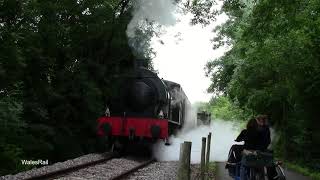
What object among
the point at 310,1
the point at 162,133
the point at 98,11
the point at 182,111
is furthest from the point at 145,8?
the point at 310,1

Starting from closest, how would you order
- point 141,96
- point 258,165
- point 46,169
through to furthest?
1. point 258,165
2. point 46,169
3. point 141,96

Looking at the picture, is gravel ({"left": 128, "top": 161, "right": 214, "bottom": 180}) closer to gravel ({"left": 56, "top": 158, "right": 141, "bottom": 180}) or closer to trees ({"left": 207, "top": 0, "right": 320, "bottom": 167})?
gravel ({"left": 56, "top": 158, "right": 141, "bottom": 180})

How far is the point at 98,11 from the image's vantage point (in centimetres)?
2373

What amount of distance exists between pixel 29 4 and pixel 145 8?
5289 mm

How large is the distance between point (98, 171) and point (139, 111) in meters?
5.31

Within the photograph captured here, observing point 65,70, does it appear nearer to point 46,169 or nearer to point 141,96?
point 141,96

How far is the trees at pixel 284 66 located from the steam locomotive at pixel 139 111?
340 cm

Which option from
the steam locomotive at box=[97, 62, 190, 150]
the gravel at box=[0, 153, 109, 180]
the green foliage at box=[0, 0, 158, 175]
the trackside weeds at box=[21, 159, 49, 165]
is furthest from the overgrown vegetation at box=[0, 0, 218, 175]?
the gravel at box=[0, 153, 109, 180]

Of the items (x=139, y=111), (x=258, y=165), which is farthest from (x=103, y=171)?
(x=258, y=165)

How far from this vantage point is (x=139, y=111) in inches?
717

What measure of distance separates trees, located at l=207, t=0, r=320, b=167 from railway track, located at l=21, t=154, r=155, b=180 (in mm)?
4930

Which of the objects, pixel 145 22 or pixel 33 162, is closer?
pixel 33 162

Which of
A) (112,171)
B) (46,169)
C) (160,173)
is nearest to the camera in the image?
(46,169)

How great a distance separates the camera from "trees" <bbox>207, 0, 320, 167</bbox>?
11344 mm
